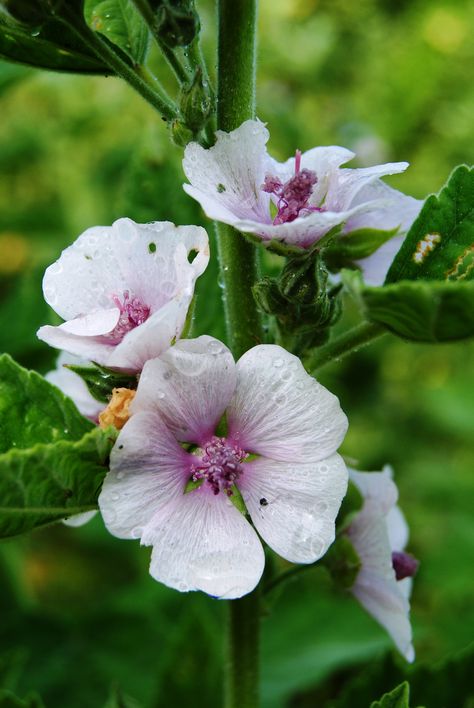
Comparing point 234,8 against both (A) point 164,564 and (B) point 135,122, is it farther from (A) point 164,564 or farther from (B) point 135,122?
(B) point 135,122

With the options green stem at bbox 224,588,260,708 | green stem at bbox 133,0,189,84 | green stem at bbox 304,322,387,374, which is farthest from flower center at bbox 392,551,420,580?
green stem at bbox 133,0,189,84

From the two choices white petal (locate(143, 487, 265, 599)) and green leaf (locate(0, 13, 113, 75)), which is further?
green leaf (locate(0, 13, 113, 75))

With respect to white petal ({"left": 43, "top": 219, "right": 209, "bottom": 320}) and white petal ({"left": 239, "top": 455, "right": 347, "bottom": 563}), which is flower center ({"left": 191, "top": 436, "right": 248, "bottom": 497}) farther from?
white petal ({"left": 43, "top": 219, "right": 209, "bottom": 320})

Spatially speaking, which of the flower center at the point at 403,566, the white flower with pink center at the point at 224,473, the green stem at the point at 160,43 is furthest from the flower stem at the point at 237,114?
the flower center at the point at 403,566

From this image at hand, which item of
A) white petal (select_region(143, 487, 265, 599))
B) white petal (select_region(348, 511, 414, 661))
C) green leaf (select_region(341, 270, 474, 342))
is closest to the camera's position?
green leaf (select_region(341, 270, 474, 342))

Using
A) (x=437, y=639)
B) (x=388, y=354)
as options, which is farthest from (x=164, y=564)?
(x=388, y=354)

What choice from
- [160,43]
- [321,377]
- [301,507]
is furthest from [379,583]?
[321,377]
